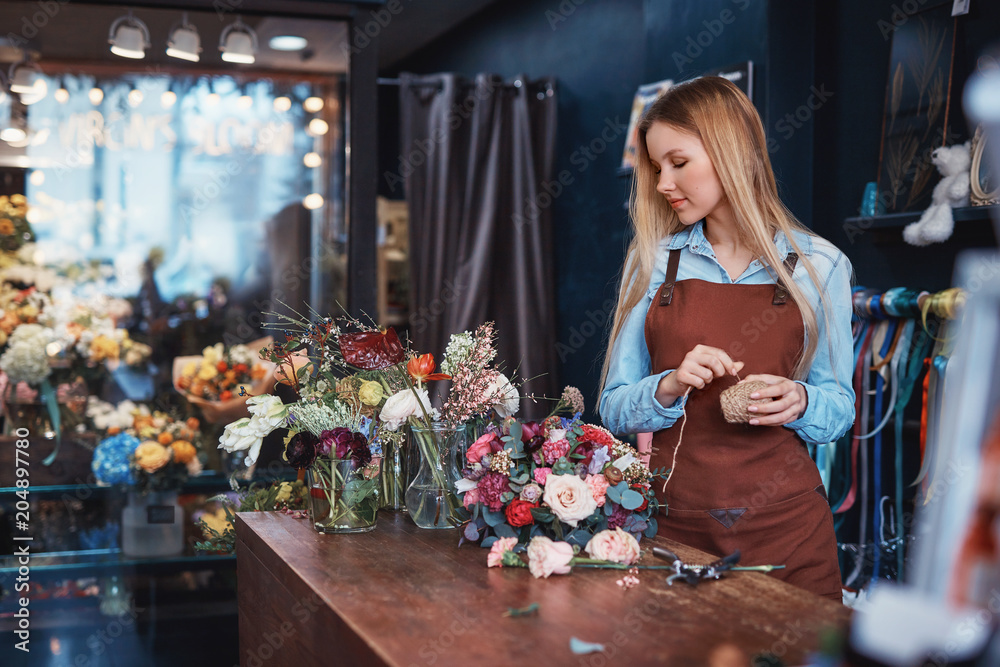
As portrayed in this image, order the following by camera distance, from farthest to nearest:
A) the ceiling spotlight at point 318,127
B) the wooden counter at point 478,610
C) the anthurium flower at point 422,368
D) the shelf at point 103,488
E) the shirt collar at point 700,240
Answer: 1. the ceiling spotlight at point 318,127
2. the shelf at point 103,488
3. the shirt collar at point 700,240
4. the anthurium flower at point 422,368
5. the wooden counter at point 478,610

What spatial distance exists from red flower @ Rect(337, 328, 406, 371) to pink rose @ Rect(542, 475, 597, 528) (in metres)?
0.39

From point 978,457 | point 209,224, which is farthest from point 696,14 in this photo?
point 978,457

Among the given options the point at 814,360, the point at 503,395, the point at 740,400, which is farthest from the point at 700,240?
the point at 503,395

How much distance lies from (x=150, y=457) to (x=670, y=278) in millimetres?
2173

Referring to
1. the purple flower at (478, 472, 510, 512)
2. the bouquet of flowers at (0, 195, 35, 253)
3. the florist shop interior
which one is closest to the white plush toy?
the florist shop interior

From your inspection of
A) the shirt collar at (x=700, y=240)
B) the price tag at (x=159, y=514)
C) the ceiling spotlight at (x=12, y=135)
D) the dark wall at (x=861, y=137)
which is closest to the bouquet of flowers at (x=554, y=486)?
the shirt collar at (x=700, y=240)

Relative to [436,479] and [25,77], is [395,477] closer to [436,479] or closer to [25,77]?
[436,479]

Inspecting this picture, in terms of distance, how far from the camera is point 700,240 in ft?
6.21

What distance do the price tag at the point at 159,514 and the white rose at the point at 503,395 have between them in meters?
1.92

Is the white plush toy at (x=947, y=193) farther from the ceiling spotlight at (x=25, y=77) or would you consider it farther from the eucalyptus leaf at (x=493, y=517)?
the ceiling spotlight at (x=25, y=77)

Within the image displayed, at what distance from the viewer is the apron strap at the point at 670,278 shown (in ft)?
6.11

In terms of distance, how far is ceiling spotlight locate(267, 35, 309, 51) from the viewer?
4.05m

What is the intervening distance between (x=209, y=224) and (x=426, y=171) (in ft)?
3.75

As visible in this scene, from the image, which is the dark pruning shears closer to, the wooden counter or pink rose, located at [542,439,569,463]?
the wooden counter
